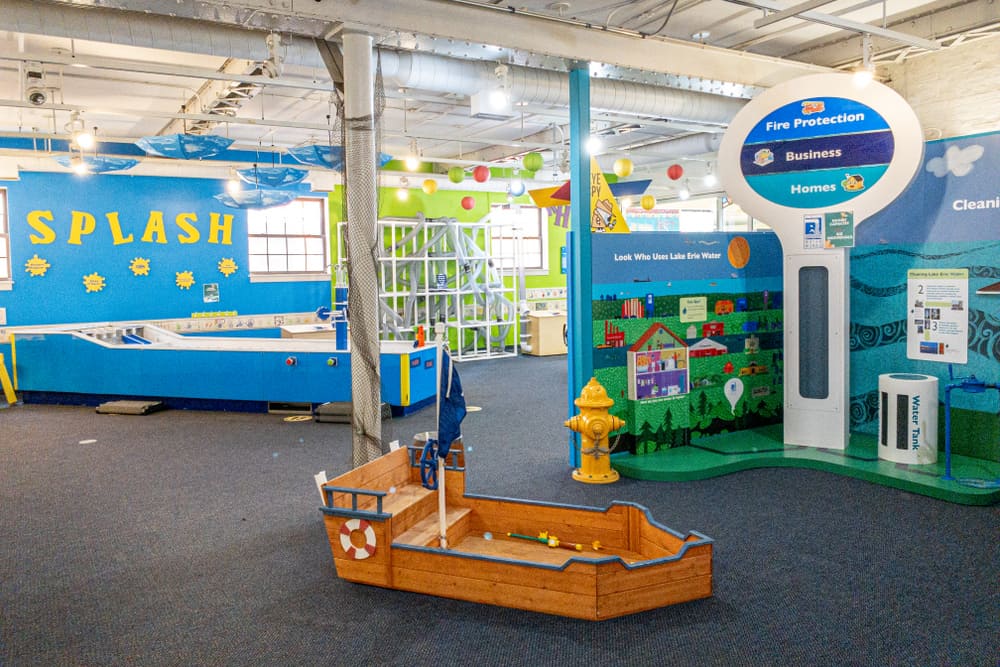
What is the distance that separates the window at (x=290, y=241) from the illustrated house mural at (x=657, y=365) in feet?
26.2

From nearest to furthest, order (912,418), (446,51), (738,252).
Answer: (912,418), (446,51), (738,252)

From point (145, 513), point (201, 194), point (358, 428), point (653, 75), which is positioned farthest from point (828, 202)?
point (201, 194)

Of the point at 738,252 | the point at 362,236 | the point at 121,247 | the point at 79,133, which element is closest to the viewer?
the point at 362,236

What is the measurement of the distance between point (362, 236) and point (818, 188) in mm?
3663

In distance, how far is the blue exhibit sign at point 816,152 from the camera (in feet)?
18.4

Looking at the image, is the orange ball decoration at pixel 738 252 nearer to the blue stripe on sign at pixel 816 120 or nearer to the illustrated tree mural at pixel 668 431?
the blue stripe on sign at pixel 816 120

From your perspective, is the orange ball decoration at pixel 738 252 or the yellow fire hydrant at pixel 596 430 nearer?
the yellow fire hydrant at pixel 596 430

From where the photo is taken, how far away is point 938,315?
5703 mm

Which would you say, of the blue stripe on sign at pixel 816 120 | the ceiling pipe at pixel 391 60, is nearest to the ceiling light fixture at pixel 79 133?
the ceiling pipe at pixel 391 60

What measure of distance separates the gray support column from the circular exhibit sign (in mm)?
3036

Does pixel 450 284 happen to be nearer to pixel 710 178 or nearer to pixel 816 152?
pixel 710 178

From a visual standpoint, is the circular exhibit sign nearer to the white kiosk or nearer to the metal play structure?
the white kiosk

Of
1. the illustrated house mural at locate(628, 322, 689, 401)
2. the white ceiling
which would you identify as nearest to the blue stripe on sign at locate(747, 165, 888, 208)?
the white ceiling

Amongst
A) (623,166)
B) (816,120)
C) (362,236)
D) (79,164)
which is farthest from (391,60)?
(79,164)
